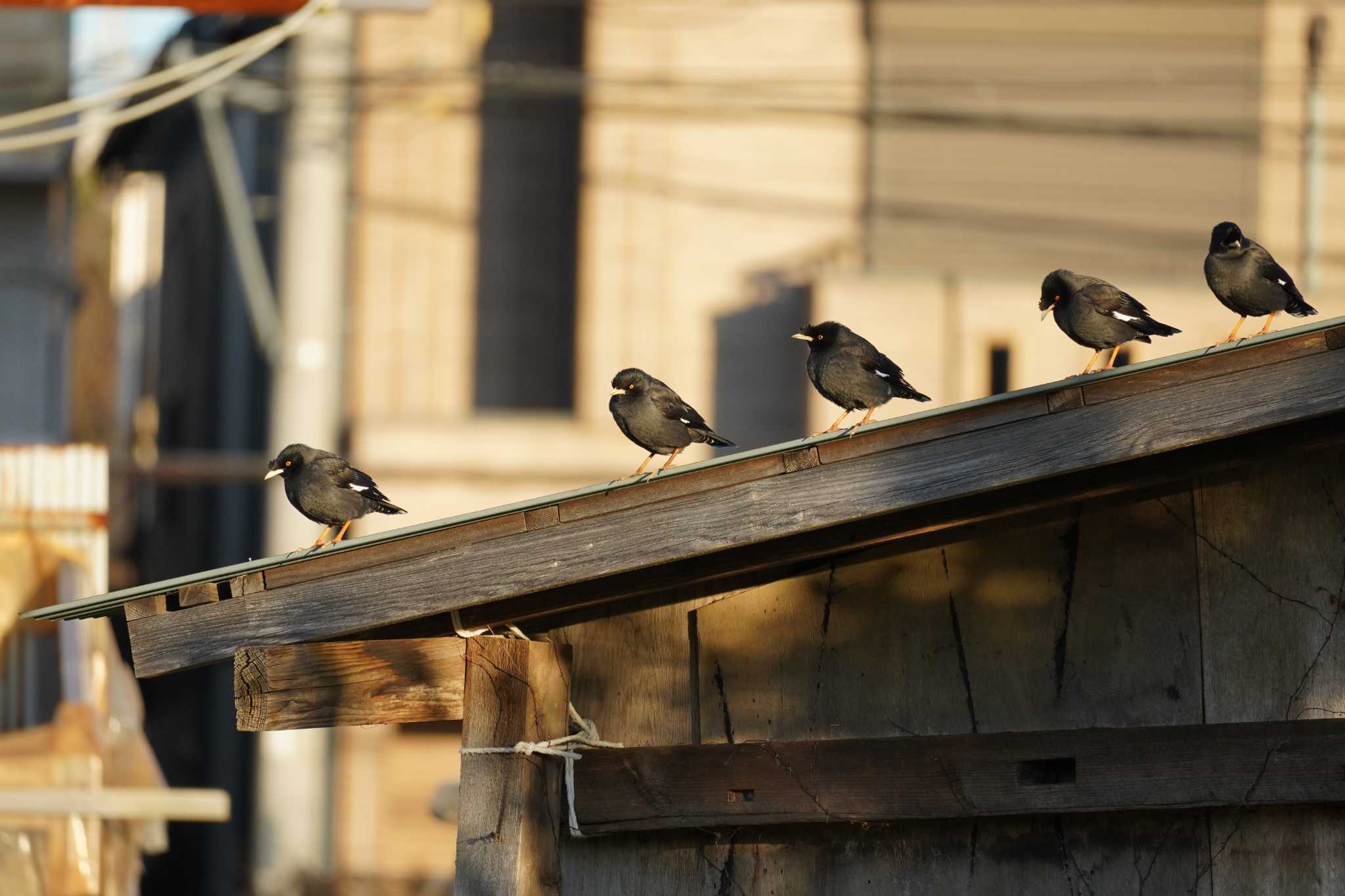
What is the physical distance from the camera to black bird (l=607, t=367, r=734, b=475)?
6.77 metres

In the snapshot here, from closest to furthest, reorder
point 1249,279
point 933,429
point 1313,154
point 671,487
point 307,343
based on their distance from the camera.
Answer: point 933,429, point 671,487, point 1249,279, point 307,343, point 1313,154

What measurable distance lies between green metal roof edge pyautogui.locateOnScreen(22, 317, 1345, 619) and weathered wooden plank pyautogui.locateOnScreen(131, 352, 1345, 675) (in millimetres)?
84

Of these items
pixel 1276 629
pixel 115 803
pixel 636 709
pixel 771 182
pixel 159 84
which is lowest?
pixel 115 803

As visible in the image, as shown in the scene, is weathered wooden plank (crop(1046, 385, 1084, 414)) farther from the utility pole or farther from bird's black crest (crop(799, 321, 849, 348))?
the utility pole

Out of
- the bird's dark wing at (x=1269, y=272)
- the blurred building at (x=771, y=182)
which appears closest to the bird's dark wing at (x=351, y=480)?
the bird's dark wing at (x=1269, y=272)

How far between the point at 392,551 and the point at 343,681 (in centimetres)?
42

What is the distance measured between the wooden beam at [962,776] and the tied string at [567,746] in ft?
0.13

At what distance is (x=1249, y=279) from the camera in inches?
243

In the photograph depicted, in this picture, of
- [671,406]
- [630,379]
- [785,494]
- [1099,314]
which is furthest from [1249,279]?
[630,379]

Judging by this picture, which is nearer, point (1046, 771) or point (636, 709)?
point (1046, 771)

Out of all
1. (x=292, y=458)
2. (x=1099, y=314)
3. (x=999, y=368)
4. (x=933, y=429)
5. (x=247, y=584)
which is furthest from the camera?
(x=999, y=368)

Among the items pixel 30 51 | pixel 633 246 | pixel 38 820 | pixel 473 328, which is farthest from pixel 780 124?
pixel 38 820

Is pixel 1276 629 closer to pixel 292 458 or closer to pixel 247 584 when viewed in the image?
pixel 247 584

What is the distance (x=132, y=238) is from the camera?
32.9m
